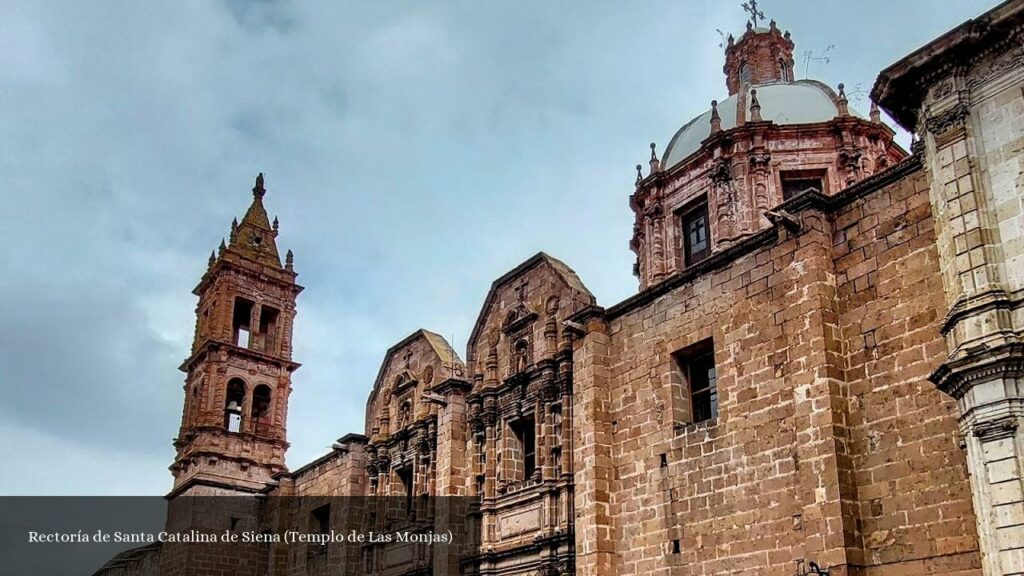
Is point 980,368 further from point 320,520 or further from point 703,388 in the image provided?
point 320,520

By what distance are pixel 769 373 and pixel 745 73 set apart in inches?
639

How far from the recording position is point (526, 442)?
801 inches

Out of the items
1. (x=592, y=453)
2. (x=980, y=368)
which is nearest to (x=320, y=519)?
(x=592, y=453)

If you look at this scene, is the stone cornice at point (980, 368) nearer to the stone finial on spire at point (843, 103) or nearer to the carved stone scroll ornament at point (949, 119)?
the carved stone scroll ornament at point (949, 119)

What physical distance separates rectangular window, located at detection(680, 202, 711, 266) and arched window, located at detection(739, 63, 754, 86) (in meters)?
5.60

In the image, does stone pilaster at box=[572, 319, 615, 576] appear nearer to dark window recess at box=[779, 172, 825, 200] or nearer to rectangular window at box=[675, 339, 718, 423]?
rectangular window at box=[675, 339, 718, 423]

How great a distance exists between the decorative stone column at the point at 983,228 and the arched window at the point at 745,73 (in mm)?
15504

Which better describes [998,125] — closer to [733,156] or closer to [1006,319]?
[1006,319]

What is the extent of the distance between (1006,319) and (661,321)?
6488 millimetres

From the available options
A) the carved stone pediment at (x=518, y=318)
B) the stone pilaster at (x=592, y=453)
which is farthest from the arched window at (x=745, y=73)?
the stone pilaster at (x=592, y=453)

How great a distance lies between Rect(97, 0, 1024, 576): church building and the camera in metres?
11.8

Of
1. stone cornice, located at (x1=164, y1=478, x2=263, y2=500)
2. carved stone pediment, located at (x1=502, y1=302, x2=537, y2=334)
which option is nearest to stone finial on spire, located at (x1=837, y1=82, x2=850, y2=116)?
carved stone pediment, located at (x1=502, y1=302, x2=537, y2=334)

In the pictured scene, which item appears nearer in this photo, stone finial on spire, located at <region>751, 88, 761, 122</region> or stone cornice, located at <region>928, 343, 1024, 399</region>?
stone cornice, located at <region>928, 343, 1024, 399</region>

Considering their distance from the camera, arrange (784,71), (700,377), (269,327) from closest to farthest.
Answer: (700,377) → (784,71) → (269,327)
